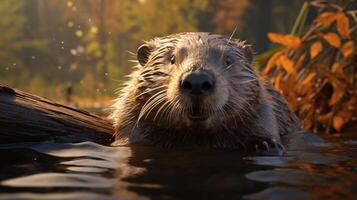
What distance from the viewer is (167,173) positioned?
3.23 metres

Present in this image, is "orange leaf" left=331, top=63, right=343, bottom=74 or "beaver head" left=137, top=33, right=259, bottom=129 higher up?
"orange leaf" left=331, top=63, right=343, bottom=74

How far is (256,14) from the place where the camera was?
32625 mm

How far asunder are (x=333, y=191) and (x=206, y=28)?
33552mm

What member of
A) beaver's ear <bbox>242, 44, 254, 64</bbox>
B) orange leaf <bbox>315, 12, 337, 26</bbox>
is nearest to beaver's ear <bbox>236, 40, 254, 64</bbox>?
beaver's ear <bbox>242, 44, 254, 64</bbox>

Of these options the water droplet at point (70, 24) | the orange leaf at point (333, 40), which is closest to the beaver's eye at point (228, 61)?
the orange leaf at point (333, 40)

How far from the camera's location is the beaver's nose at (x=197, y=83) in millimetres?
3922

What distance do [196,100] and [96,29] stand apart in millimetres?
29147

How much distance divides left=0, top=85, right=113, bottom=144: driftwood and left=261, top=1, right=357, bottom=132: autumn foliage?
2.37 m

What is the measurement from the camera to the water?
2643mm

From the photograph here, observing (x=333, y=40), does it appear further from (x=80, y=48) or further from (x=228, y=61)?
(x=80, y=48)

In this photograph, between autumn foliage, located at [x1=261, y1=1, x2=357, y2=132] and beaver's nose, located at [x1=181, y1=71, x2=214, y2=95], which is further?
autumn foliage, located at [x1=261, y1=1, x2=357, y2=132]

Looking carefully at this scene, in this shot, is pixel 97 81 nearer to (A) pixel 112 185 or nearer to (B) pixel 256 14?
(B) pixel 256 14

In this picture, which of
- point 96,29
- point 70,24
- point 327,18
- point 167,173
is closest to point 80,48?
point 96,29

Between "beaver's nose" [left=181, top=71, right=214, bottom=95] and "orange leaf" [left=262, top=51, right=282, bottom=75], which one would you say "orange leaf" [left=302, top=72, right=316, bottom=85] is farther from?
"beaver's nose" [left=181, top=71, right=214, bottom=95]
